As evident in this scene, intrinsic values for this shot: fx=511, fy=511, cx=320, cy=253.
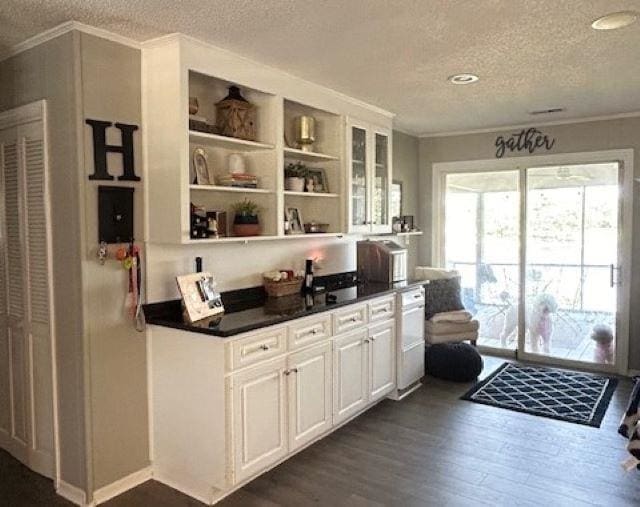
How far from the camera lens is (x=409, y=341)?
4.23 metres

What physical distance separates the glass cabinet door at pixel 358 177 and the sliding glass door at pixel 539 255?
1.94 meters

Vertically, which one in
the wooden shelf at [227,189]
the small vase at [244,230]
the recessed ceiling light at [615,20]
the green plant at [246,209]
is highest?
the recessed ceiling light at [615,20]

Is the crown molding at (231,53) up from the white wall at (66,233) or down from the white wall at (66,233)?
up

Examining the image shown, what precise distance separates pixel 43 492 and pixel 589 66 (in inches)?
159

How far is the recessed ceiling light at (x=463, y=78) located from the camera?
3388 millimetres

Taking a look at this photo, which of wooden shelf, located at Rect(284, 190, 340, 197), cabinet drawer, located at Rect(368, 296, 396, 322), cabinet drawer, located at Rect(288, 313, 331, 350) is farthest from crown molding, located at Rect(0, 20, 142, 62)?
cabinet drawer, located at Rect(368, 296, 396, 322)

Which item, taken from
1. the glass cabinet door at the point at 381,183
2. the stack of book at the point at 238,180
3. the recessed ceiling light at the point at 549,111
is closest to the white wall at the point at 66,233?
the stack of book at the point at 238,180

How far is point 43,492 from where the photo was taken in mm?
2742

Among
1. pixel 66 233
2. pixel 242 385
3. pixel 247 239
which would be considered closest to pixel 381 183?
pixel 247 239

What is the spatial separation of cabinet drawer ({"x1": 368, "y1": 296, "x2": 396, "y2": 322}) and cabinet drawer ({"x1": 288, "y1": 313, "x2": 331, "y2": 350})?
0.56m

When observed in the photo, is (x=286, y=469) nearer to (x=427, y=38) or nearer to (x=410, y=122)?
(x=427, y=38)

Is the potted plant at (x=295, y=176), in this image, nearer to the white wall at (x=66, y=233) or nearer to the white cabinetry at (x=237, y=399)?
the white cabinetry at (x=237, y=399)

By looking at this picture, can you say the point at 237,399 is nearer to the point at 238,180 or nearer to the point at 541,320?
the point at 238,180

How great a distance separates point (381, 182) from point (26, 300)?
2860 mm
